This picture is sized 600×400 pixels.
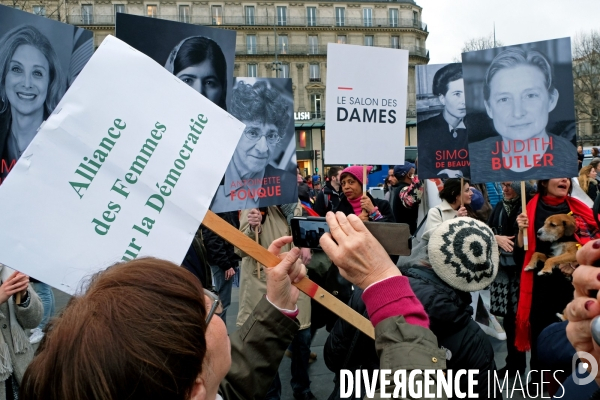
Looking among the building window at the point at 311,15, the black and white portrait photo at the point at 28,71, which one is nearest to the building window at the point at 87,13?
the building window at the point at 311,15

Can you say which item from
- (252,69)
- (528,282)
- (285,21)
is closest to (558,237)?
(528,282)

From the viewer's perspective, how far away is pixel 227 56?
3.20 m

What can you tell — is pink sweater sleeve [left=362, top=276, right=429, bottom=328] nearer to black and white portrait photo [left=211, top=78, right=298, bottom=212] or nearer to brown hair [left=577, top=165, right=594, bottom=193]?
black and white portrait photo [left=211, top=78, right=298, bottom=212]

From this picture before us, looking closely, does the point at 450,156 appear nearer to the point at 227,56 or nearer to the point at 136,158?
the point at 227,56

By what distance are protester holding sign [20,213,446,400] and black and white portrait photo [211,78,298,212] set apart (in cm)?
282

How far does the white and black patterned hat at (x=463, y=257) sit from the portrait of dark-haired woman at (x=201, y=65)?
1.79m

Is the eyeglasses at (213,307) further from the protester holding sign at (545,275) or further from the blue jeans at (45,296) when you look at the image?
the blue jeans at (45,296)

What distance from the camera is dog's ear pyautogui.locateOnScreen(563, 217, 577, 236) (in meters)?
3.78

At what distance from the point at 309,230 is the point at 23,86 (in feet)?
6.34

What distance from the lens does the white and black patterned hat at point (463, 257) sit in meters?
2.03

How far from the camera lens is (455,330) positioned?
204 centimetres

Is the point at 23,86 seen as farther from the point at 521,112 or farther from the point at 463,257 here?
the point at 521,112

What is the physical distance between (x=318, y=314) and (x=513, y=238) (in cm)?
194

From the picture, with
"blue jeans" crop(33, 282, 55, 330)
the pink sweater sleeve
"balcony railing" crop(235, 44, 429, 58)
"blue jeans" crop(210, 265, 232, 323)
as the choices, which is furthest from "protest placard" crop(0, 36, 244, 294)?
"balcony railing" crop(235, 44, 429, 58)
